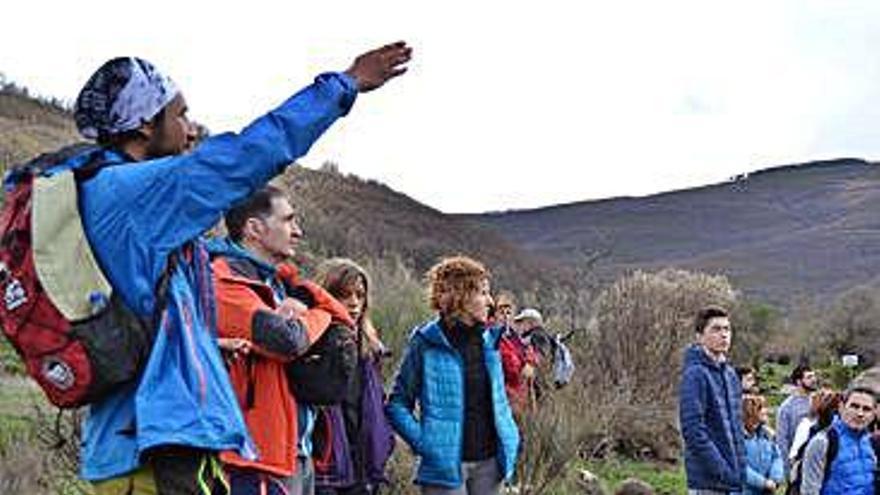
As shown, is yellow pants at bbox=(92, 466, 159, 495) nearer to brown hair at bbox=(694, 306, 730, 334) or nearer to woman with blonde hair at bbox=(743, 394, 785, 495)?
brown hair at bbox=(694, 306, 730, 334)

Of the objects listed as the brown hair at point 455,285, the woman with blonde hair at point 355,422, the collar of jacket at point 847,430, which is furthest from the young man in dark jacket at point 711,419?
the woman with blonde hair at point 355,422

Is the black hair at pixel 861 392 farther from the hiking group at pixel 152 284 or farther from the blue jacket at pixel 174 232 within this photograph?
the blue jacket at pixel 174 232

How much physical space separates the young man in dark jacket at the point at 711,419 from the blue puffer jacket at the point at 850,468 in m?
0.52

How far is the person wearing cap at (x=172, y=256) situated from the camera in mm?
3266

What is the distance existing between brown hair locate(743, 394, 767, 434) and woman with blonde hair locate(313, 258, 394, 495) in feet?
13.6

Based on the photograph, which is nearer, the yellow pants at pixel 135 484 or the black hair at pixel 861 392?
the yellow pants at pixel 135 484

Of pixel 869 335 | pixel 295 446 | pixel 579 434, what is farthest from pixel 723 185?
pixel 295 446

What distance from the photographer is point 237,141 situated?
128 inches

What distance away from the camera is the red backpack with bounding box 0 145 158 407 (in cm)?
325

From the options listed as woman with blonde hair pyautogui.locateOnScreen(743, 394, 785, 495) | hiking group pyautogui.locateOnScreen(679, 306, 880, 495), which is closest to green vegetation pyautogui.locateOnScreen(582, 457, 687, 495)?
woman with blonde hair pyautogui.locateOnScreen(743, 394, 785, 495)

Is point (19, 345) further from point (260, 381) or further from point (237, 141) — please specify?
point (260, 381)

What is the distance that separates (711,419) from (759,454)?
1676mm

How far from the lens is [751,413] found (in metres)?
10.1

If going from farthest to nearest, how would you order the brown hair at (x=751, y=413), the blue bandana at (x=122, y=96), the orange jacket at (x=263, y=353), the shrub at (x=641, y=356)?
the shrub at (x=641, y=356) < the brown hair at (x=751, y=413) < the orange jacket at (x=263, y=353) < the blue bandana at (x=122, y=96)
